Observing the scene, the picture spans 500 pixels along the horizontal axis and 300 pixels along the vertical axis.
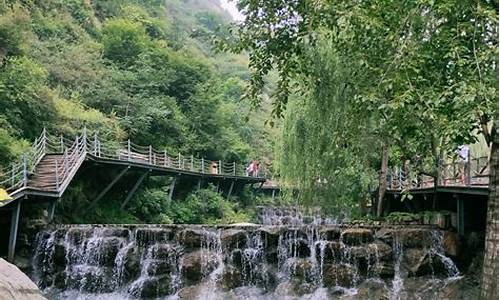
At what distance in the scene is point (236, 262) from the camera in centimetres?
1180

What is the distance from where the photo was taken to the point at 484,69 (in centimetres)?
589

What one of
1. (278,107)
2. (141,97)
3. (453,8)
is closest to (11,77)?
(141,97)

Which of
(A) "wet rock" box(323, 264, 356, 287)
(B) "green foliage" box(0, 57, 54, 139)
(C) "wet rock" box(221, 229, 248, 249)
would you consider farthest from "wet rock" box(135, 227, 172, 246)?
(B) "green foliage" box(0, 57, 54, 139)

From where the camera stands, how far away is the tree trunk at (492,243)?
588cm

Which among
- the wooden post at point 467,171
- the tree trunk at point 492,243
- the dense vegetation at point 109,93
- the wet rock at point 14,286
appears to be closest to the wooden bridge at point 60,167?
the dense vegetation at point 109,93

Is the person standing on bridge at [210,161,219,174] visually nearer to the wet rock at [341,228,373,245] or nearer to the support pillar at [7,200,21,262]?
the support pillar at [7,200,21,262]

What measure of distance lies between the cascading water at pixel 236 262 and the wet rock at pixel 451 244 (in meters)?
0.17

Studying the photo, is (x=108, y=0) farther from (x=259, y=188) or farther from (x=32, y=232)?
(x=32, y=232)

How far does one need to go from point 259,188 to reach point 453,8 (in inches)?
1057

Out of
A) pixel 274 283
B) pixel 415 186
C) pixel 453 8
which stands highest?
pixel 453 8

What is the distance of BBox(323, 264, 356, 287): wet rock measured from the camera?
36.1ft

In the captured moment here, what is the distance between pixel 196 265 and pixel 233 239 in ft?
3.67

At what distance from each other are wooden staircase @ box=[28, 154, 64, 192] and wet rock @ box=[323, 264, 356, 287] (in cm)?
663

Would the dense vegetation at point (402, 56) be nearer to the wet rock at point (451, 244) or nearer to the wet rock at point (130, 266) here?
the wet rock at point (451, 244)
